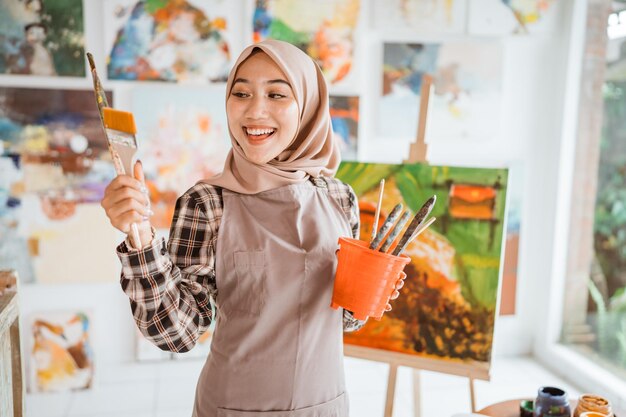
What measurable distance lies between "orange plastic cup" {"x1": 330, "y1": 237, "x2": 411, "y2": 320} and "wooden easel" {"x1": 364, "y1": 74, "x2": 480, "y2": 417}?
817 mm

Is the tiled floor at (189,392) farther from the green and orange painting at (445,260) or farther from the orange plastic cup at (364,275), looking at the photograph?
the orange plastic cup at (364,275)

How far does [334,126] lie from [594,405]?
1.78 meters

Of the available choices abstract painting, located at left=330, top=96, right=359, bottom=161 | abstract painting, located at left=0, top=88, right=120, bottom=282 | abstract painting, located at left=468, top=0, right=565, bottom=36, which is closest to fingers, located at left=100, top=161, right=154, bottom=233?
abstract painting, located at left=0, top=88, right=120, bottom=282

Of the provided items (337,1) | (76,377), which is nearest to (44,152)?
(76,377)

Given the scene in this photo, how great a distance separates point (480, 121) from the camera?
9.32 feet

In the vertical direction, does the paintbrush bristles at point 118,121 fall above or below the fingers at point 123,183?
A: above

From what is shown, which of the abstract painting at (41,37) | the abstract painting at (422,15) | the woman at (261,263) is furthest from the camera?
the abstract painting at (422,15)

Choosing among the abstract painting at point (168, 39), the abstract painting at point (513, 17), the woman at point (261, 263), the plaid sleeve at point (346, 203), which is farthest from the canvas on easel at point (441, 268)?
the abstract painting at point (513, 17)

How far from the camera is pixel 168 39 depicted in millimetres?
2467

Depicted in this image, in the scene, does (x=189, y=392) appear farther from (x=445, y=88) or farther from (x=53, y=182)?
(x=445, y=88)

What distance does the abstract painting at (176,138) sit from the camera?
8.23 ft

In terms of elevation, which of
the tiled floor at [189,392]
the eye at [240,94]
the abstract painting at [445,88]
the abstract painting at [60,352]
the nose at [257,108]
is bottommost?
the tiled floor at [189,392]

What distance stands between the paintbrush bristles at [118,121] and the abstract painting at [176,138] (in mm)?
1845

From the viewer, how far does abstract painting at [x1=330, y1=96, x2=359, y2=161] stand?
2.68 m
